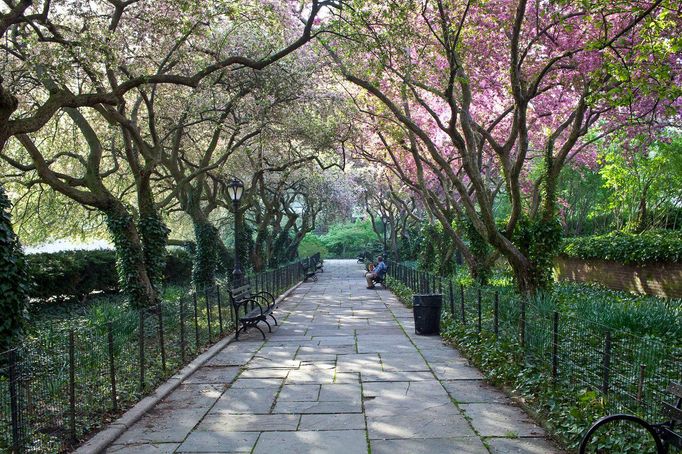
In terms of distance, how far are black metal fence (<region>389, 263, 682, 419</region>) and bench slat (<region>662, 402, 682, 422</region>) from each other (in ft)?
1.75

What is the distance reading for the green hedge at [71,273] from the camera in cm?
1540

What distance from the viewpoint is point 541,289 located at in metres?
11.9

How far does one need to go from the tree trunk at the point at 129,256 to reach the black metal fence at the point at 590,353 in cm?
756

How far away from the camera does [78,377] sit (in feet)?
19.9

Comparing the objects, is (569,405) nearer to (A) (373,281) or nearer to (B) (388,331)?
(B) (388,331)

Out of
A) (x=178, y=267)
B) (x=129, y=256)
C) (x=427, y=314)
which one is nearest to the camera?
(x=427, y=314)

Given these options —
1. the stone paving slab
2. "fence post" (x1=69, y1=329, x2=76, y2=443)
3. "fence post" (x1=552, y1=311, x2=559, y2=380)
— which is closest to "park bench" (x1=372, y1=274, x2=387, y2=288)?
"fence post" (x1=552, y1=311, x2=559, y2=380)

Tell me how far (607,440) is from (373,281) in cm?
2004

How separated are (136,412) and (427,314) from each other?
651 centimetres

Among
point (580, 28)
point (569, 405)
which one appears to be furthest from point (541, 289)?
point (569, 405)

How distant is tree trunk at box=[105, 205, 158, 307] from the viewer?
13.1 m

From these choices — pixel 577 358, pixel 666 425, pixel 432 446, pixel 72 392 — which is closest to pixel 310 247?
pixel 577 358

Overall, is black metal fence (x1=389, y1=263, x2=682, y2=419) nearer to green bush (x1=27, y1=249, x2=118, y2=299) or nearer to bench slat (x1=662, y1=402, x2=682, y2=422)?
bench slat (x1=662, y1=402, x2=682, y2=422)

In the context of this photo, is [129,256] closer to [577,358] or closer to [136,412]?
[136,412]
